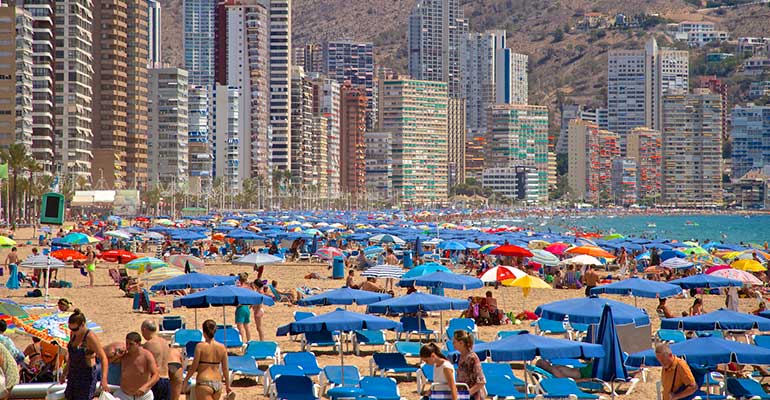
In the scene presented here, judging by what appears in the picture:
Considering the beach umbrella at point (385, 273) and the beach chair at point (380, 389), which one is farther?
the beach umbrella at point (385, 273)

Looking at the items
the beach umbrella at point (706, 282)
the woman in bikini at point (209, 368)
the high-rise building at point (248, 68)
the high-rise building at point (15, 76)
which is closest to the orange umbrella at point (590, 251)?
the beach umbrella at point (706, 282)

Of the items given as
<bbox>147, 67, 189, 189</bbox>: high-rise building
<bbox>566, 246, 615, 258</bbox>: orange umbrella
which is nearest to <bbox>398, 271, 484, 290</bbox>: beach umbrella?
<bbox>566, 246, 615, 258</bbox>: orange umbrella

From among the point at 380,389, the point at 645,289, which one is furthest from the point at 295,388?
the point at 645,289

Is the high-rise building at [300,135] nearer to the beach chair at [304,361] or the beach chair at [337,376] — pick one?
the beach chair at [304,361]

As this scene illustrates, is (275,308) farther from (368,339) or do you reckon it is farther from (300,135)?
(300,135)

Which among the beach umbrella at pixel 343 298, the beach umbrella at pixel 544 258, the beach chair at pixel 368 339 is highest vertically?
the beach umbrella at pixel 343 298

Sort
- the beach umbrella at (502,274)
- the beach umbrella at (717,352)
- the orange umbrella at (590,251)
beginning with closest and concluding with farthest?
the beach umbrella at (717,352) → the beach umbrella at (502,274) → the orange umbrella at (590,251)
